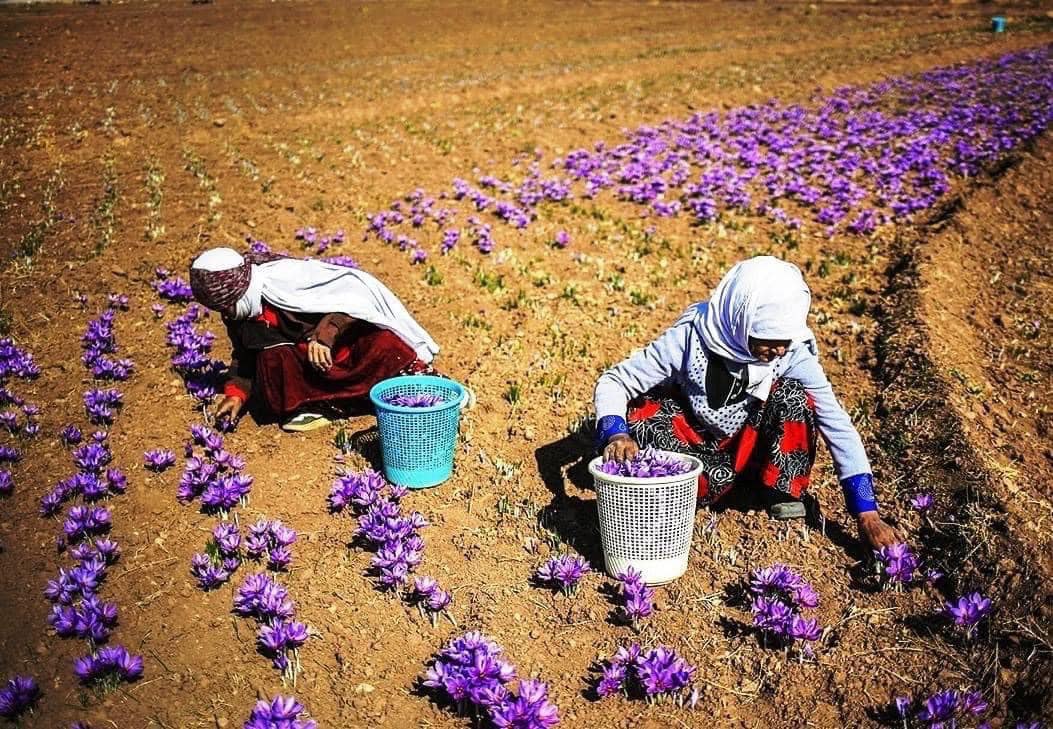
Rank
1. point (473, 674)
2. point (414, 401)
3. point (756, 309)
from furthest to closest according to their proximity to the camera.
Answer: point (414, 401) < point (756, 309) < point (473, 674)

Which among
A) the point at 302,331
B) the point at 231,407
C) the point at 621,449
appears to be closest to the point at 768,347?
the point at 621,449

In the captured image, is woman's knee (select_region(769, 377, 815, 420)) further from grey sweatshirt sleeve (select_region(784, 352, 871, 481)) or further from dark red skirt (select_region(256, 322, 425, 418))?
dark red skirt (select_region(256, 322, 425, 418))

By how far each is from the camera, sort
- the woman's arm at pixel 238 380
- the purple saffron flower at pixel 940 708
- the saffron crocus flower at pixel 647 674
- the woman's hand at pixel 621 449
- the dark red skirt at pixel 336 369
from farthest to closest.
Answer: the woman's arm at pixel 238 380 → the dark red skirt at pixel 336 369 → the woman's hand at pixel 621 449 → the saffron crocus flower at pixel 647 674 → the purple saffron flower at pixel 940 708

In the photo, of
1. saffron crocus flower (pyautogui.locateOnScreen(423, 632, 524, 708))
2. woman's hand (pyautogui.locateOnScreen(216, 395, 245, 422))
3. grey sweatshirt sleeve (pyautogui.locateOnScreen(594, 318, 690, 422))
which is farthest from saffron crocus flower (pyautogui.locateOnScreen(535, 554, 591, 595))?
woman's hand (pyautogui.locateOnScreen(216, 395, 245, 422))

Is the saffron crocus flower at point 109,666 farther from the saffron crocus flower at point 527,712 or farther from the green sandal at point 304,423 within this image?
the green sandal at point 304,423

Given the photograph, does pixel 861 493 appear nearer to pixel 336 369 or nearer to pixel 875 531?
pixel 875 531

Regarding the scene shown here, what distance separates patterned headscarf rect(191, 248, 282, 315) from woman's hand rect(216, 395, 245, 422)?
633 millimetres

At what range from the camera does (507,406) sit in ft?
18.6

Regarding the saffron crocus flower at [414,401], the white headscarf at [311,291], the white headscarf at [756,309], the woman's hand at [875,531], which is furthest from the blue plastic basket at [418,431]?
the woman's hand at [875,531]

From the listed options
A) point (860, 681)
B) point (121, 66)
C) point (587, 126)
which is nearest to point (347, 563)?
point (860, 681)

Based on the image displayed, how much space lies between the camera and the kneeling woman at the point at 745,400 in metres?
3.77

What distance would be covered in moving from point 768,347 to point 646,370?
2.17 ft

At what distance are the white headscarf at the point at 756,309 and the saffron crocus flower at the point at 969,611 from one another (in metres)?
1.28

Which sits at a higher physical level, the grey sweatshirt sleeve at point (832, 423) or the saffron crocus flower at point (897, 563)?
the grey sweatshirt sleeve at point (832, 423)
